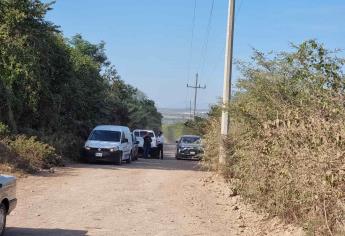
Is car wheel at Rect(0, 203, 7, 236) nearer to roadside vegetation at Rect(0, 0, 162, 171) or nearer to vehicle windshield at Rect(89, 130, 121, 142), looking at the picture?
roadside vegetation at Rect(0, 0, 162, 171)

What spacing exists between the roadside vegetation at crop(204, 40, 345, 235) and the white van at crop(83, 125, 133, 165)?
12.6m

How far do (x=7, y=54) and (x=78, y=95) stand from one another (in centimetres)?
728

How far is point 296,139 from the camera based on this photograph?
355 inches

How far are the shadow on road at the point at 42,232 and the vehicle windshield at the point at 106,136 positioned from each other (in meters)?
17.1

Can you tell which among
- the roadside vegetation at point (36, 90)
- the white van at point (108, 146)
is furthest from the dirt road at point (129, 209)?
the white van at point (108, 146)

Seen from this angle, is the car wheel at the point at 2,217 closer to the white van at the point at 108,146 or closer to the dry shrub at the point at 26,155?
the dry shrub at the point at 26,155

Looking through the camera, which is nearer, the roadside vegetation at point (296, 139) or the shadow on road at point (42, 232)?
the roadside vegetation at point (296, 139)

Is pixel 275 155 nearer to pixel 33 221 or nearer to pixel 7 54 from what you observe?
pixel 33 221

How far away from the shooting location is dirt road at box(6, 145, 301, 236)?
10.5 meters

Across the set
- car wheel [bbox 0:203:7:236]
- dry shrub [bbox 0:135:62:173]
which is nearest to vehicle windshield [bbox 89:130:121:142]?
dry shrub [bbox 0:135:62:173]

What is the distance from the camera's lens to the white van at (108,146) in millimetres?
26219

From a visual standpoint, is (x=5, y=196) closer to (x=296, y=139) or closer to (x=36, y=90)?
(x=296, y=139)

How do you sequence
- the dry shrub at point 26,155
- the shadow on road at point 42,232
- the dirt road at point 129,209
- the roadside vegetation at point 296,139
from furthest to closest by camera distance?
the dry shrub at point 26,155
the dirt road at point 129,209
the shadow on road at point 42,232
the roadside vegetation at point 296,139

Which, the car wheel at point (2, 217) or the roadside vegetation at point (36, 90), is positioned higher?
the roadside vegetation at point (36, 90)
